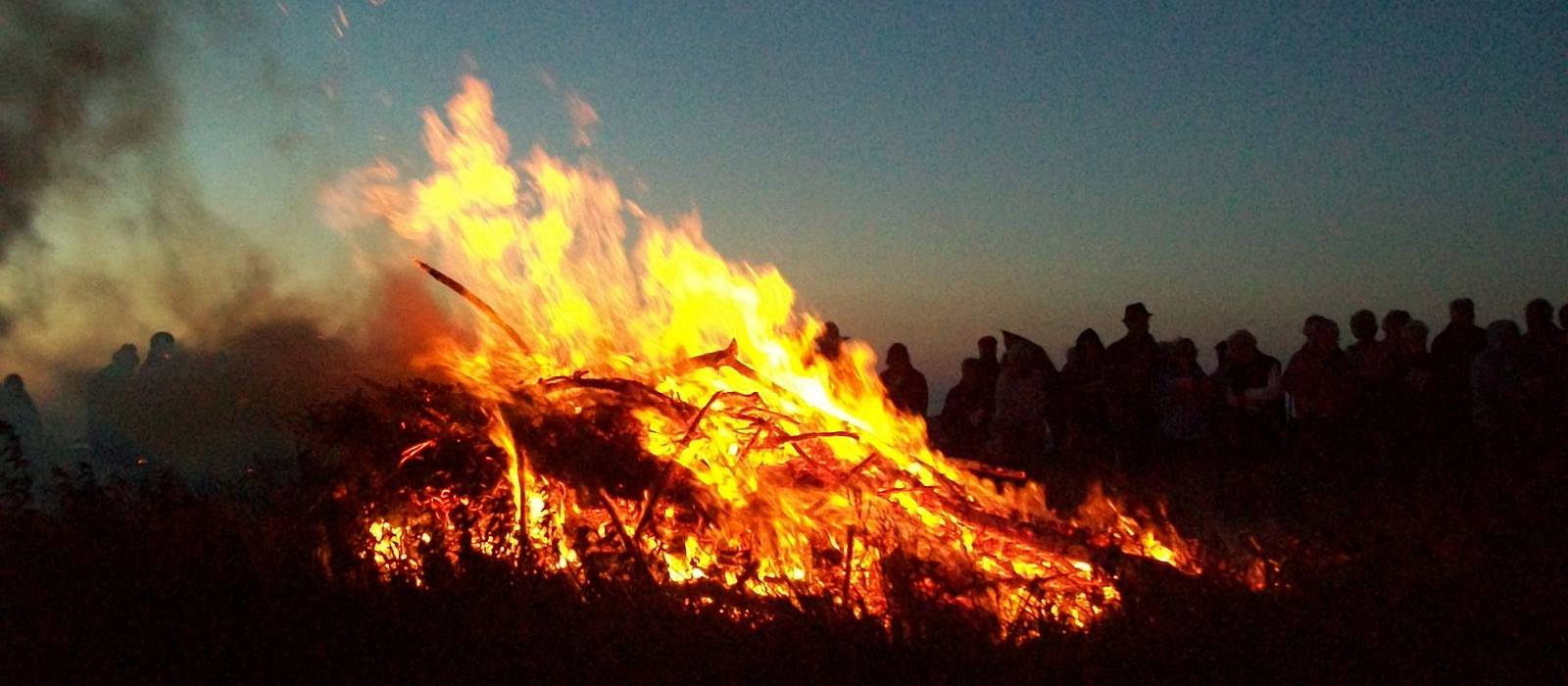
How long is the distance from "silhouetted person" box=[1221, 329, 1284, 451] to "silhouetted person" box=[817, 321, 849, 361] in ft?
10.5

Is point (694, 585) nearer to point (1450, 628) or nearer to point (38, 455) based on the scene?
point (1450, 628)

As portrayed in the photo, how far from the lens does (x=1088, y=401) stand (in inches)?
432

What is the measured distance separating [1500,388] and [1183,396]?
227 cm

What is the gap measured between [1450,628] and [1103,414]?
555cm

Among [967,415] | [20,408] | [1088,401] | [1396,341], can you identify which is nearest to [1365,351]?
[1396,341]

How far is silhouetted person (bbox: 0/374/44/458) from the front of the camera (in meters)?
13.9

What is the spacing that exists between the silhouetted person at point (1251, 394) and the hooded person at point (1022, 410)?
1.44m

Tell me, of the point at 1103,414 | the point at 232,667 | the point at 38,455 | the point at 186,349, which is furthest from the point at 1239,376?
the point at 38,455

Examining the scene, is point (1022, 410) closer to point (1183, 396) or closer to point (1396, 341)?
point (1183, 396)

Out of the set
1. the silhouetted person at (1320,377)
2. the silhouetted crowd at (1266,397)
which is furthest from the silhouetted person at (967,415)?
the silhouetted person at (1320,377)

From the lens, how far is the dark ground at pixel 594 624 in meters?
4.95

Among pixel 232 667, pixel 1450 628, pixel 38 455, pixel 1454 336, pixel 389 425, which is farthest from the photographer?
pixel 38 455

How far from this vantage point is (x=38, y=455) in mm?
13539

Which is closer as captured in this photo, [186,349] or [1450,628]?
[1450,628]
